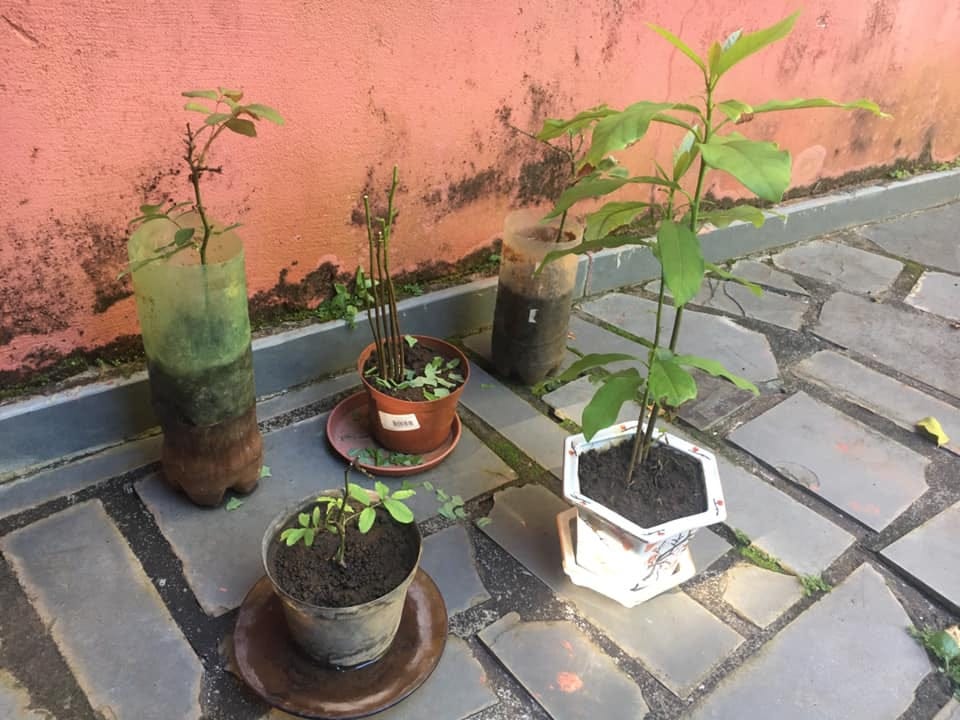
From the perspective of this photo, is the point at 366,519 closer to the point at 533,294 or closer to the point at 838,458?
the point at 533,294

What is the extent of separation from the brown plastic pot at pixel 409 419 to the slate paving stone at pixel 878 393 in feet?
4.79

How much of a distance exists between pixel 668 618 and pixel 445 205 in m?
1.61

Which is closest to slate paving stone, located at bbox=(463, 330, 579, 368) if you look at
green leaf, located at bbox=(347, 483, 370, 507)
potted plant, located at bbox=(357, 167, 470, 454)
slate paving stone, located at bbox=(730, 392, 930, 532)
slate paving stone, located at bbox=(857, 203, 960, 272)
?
potted plant, located at bbox=(357, 167, 470, 454)

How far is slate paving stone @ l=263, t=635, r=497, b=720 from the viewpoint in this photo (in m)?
1.52

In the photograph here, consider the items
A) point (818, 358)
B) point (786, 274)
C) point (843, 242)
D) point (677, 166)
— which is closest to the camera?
point (677, 166)

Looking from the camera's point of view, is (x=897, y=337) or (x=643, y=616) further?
(x=897, y=337)

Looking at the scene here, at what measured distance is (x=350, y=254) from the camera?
2.49m

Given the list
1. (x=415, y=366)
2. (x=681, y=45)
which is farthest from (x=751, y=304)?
(x=681, y=45)

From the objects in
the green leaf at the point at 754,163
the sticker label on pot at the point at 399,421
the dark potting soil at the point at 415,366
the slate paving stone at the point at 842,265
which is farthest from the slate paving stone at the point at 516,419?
the slate paving stone at the point at 842,265

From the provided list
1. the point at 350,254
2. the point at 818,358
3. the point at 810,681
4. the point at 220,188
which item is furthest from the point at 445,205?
the point at 810,681

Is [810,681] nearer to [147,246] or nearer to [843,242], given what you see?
[147,246]

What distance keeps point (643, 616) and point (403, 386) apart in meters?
0.93

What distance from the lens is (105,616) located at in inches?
65.7

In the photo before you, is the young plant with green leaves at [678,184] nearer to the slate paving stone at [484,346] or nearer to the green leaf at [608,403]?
the green leaf at [608,403]
